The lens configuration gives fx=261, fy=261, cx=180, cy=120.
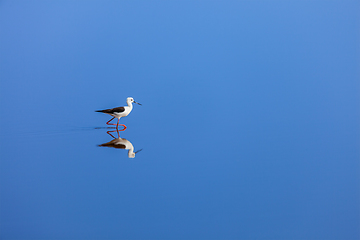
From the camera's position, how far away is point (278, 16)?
5.73 ft

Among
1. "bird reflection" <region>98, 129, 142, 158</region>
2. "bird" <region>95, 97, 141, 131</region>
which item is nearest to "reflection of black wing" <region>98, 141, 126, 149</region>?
"bird reflection" <region>98, 129, 142, 158</region>

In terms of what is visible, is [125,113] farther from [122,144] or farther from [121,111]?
[122,144]

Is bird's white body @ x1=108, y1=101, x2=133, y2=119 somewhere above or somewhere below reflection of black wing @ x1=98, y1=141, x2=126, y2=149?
above

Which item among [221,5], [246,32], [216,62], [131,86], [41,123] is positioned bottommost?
[41,123]

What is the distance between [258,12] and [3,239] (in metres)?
2.00

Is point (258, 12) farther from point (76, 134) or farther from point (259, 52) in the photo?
point (76, 134)

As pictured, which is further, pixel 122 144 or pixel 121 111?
pixel 121 111

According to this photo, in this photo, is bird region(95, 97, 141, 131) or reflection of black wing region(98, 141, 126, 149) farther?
bird region(95, 97, 141, 131)

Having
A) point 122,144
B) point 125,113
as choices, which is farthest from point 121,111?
point 122,144

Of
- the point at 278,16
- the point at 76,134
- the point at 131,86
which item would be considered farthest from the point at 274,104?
the point at 76,134

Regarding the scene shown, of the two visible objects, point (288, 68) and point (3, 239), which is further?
point (288, 68)

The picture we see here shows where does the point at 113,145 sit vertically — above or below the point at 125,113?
below

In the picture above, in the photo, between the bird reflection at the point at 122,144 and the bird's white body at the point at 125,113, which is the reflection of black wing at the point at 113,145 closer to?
the bird reflection at the point at 122,144

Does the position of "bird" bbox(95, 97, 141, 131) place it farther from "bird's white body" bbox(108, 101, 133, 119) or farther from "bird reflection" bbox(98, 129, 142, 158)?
"bird reflection" bbox(98, 129, 142, 158)
